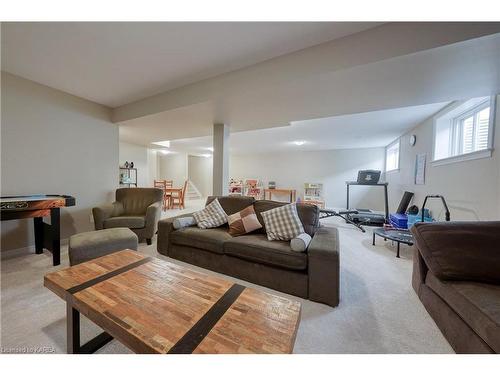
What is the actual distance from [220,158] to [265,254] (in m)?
2.27

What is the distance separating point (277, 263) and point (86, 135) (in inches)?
142

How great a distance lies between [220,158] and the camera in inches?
143

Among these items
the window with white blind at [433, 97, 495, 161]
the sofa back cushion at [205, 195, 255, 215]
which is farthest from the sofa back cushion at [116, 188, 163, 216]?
the window with white blind at [433, 97, 495, 161]

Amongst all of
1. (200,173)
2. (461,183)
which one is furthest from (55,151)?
(200,173)

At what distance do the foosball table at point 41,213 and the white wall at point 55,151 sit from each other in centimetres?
23

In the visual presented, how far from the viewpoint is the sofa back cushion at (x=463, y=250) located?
128 cm

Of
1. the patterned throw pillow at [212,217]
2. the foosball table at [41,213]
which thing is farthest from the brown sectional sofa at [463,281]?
the foosball table at [41,213]

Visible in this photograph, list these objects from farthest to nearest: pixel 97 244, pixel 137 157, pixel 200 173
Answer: pixel 200 173, pixel 137 157, pixel 97 244

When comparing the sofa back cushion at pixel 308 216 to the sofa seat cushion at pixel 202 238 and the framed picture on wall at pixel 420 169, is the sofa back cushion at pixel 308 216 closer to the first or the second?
the sofa seat cushion at pixel 202 238

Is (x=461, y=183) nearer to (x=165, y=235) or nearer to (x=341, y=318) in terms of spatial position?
(x=341, y=318)

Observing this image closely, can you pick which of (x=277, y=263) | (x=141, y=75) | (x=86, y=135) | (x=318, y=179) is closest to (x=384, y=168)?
(x=318, y=179)

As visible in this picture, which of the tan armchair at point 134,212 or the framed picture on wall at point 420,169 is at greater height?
the framed picture on wall at point 420,169

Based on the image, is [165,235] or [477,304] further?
[165,235]

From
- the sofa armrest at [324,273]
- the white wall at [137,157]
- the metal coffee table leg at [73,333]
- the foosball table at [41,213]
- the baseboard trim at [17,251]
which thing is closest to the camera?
the metal coffee table leg at [73,333]
